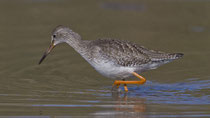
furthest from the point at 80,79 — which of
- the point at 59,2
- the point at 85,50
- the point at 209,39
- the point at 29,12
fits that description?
the point at 59,2

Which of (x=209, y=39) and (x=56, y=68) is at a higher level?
(x=209, y=39)

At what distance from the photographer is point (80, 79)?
13.6 meters

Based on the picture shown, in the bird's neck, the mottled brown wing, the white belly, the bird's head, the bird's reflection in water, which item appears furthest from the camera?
the bird's head

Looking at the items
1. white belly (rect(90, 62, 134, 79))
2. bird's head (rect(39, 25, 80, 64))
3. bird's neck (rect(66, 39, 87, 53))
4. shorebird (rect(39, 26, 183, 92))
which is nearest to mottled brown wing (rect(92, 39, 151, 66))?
shorebird (rect(39, 26, 183, 92))

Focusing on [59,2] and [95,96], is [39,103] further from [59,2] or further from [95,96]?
[59,2]

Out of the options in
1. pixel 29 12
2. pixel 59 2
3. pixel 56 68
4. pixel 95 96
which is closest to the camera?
pixel 95 96

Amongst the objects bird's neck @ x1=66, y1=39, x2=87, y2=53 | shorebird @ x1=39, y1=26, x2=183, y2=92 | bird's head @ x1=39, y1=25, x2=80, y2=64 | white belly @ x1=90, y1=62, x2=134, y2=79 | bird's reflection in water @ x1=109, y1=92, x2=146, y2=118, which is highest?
bird's head @ x1=39, y1=25, x2=80, y2=64

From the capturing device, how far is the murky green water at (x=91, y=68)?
10695mm

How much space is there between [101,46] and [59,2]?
11.4 meters

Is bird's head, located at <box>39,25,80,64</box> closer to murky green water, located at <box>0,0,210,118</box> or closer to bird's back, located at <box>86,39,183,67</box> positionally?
bird's back, located at <box>86,39,183,67</box>

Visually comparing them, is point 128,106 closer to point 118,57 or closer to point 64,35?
→ point 118,57

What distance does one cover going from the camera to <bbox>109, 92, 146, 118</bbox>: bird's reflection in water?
10267 millimetres

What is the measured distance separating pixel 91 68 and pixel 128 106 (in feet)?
13.6

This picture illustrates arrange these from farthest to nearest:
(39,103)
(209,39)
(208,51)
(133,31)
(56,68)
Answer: (133,31) → (209,39) → (208,51) → (56,68) → (39,103)
